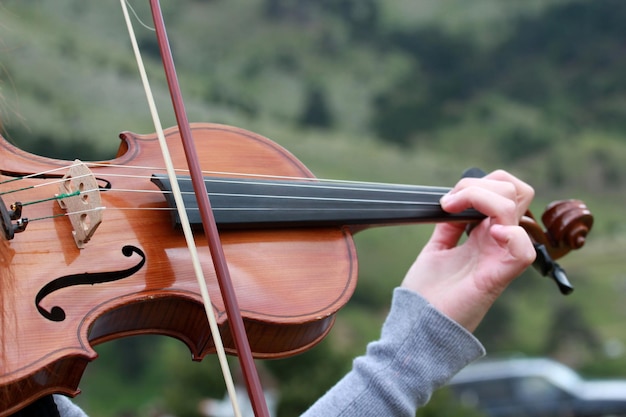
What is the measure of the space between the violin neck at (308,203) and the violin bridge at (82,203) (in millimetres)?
95

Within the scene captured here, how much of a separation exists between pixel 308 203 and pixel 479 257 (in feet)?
0.81

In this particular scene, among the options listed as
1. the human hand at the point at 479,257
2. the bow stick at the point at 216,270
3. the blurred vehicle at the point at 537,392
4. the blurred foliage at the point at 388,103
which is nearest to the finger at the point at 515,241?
the human hand at the point at 479,257

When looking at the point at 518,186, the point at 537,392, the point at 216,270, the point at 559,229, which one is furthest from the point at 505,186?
the point at 537,392

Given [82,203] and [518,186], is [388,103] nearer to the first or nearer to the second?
[518,186]

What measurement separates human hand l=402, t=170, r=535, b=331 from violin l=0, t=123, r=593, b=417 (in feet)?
0.16

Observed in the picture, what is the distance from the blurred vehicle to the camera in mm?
4383

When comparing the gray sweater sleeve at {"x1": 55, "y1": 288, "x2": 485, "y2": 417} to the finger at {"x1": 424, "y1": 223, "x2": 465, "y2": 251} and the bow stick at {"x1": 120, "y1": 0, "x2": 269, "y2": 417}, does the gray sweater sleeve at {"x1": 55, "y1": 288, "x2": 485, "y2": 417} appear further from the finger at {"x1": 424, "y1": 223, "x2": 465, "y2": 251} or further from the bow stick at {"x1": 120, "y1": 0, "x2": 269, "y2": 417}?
the bow stick at {"x1": 120, "y1": 0, "x2": 269, "y2": 417}

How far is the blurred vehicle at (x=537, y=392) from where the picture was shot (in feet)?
14.4

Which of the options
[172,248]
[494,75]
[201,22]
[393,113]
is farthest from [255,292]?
[494,75]

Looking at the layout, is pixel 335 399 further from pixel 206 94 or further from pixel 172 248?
pixel 206 94

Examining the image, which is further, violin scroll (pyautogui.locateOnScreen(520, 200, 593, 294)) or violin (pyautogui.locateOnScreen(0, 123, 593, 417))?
violin scroll (pyautogui.locateOnScreen(520, 200, 593, 294))

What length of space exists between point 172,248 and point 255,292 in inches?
4.2

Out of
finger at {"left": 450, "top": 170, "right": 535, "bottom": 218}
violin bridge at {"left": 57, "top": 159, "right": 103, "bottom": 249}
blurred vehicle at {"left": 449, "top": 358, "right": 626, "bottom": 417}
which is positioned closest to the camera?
violin bridge at {"left": 57, "top": 159, "right": 103, "bottom": 249}

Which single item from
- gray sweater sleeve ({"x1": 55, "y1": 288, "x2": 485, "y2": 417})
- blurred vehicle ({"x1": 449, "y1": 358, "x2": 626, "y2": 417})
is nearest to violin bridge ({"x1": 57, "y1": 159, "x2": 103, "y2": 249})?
gray sweater sleeve ({"x1": 55, "y1": 288, "x2": 485, "y2": 417})
